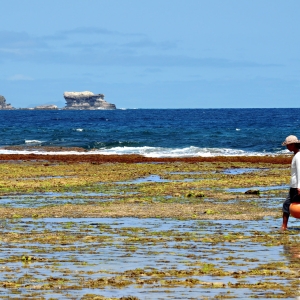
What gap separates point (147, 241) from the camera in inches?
519

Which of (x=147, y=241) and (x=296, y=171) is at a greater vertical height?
(x=296, y=171)

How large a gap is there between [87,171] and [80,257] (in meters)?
22.0

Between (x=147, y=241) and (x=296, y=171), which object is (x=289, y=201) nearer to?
(x=296, y=171)

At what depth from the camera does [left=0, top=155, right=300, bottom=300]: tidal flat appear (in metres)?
9.34

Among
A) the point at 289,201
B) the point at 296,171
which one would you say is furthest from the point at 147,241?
the point at 289,201

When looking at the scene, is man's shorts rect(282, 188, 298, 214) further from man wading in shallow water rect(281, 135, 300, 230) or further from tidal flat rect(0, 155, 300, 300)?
tidal flat rect(0, 155, 300, 300)

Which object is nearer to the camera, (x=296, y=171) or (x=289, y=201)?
(x=296, y=171)

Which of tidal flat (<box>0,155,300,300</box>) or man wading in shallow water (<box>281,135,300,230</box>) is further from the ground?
man wading in shallow water (<box>281,135,300,230</box>)

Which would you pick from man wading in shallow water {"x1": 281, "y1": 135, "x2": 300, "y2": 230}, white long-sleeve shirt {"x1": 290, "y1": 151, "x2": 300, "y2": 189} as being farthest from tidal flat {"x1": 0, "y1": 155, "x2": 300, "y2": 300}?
white long-sleeve shirt {"x1": 290, "y1": 151, "x2": 300, "y2": 189}

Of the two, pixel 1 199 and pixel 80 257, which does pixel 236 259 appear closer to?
pixel 80 257

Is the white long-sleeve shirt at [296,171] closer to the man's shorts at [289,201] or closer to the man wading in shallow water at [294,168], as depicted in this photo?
the man wading in shallow water at [294,168]

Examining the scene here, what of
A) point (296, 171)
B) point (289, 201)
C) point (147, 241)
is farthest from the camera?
point (289, 201)

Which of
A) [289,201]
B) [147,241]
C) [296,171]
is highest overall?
[296,171]

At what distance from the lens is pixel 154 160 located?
143 ft
